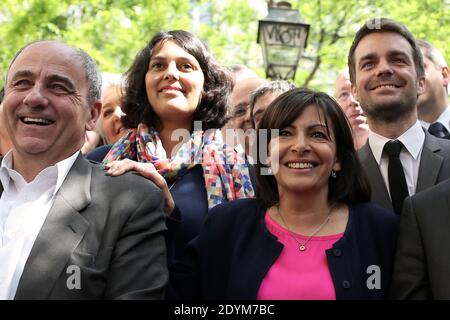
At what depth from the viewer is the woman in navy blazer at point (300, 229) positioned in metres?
3.25

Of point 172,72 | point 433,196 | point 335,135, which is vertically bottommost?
point 433,196

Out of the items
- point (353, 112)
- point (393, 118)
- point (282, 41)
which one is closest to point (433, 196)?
point (393, 118)

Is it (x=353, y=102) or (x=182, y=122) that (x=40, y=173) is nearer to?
(x=182, y=122)

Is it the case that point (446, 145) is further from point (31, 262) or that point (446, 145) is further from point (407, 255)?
point (31, 262)

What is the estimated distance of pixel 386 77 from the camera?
439 centimetres

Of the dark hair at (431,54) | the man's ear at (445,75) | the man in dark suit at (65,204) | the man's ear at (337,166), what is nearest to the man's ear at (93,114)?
the man in dark suit at (65,204)

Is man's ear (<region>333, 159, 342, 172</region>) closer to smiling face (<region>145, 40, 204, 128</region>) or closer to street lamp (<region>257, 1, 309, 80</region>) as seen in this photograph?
smiling face (<region>145, 40, 204, 128</region>)

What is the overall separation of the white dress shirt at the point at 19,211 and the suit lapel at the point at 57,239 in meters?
0.07

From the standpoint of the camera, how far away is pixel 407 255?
3.22 m

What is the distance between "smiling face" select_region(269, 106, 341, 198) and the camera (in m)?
3.51

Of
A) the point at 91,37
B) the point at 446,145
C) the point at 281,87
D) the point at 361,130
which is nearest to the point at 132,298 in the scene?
the point at 446,145

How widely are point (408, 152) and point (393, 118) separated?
256 millimetres

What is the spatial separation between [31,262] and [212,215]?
102 cm

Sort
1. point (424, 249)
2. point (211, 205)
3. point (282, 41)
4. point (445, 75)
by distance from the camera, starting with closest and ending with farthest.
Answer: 1. point (424, 249)
2. point (211, 205)
3. point (445, 75)
4. point (282, 41)
